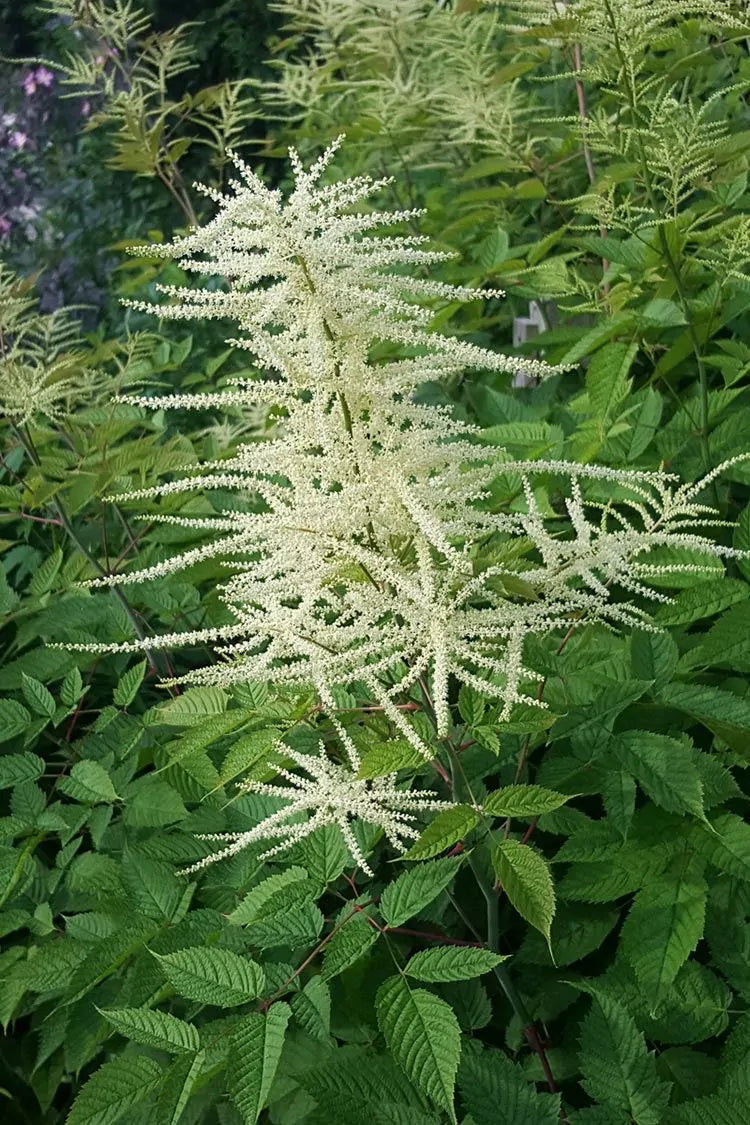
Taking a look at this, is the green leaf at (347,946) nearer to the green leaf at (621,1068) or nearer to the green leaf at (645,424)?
the green leaf at (621,1068)

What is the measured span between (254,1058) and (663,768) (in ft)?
2.26

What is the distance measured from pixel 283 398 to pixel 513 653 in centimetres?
45

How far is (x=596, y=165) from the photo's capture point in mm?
3678

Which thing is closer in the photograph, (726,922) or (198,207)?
(726,922)

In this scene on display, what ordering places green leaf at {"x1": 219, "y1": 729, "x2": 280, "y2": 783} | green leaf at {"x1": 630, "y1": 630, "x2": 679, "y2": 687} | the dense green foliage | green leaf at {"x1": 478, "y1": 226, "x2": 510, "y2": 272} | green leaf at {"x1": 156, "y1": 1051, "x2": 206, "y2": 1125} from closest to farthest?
green leaf at {"x1": 156, "y1": 1051, "x2": 206, "y2": 1125}, the dense green foliage, green leaf at {"x1": 219, "y1": 729, "x2": 280, "y2": 783}, green leaf at {"x1": 630, "y1": 630, "x2": 679, "y2": 687}, green leaf at {"x1": 478, "y1": 226, "x2": 510, "y2": 272}

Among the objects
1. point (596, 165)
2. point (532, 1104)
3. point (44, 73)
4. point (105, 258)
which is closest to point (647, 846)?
point (532, 1104)

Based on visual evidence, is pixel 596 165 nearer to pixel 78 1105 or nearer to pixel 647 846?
pixel 647 846

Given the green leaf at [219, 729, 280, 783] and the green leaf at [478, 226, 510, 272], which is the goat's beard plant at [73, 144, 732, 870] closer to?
the green leaf at [219, 729, 280, 783]

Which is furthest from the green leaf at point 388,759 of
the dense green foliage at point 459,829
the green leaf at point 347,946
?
the green leaf at point 347,946

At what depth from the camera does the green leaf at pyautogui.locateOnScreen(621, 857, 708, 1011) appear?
5.04 ft

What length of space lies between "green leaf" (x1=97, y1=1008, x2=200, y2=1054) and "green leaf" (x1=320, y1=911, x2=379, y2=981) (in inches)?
8.1

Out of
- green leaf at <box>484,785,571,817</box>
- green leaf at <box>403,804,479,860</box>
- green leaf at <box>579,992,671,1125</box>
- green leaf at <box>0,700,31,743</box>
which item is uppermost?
green leaf at <box>403,804,479,860</box>

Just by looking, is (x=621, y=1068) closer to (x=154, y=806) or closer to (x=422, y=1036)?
(x=422, y=1036)

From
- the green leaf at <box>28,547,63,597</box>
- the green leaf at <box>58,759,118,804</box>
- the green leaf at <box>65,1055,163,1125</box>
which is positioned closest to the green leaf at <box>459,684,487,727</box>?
the green leaf at <box>65,1055,163,1125</box>
